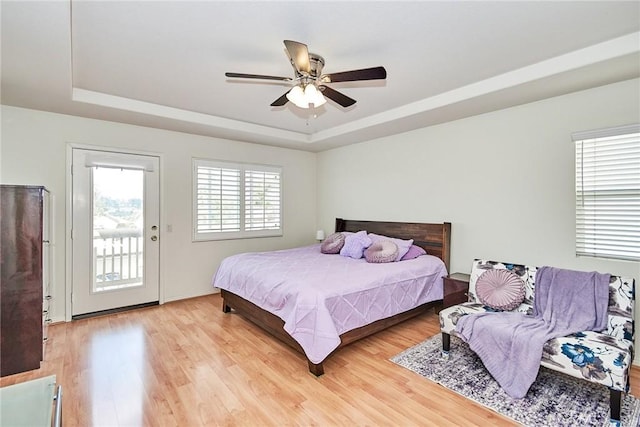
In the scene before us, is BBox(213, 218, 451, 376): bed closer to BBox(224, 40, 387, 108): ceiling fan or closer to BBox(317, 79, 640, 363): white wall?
BBox(317, 79, 640, 363): white wall

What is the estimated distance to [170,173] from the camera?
14.6 feet

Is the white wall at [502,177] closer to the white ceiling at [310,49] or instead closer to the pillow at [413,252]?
the white ceiling at [310,49]

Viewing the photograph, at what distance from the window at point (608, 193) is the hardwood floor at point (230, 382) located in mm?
1099

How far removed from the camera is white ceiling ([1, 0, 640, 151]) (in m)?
1.97

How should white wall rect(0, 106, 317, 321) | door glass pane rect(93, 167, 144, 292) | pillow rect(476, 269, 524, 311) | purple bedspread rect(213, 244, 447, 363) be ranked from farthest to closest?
door glass pane rect(93, 167, 144, 292), white wall rect(0, 106, 317, 321), pillow rect(476, 269, 524, 311), purple bedspread rect(213, 244, 447, 363)

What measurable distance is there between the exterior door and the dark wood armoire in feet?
8.07

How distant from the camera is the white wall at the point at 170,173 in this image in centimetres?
349

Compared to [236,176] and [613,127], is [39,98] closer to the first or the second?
[236,176]

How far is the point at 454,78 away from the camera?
299 cm

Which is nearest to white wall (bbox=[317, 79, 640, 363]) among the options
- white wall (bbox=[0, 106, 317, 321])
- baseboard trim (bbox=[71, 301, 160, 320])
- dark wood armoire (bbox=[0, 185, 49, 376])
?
white wall (bbox=[0, 106, 317, 321])

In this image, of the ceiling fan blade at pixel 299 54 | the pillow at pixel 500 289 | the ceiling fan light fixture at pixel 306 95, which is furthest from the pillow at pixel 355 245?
the ceiling fan blade at pixel 299 54

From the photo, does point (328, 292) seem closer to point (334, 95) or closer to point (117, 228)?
point (334, 95)

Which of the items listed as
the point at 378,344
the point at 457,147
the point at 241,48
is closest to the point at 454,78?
the point at 457,147

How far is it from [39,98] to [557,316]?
5399mm
